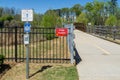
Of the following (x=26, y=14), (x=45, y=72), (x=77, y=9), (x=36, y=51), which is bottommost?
(x=45, y=72)

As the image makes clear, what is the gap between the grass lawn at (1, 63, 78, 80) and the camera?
35.0ft

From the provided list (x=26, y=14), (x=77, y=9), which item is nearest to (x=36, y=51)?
(x=26, y=14)

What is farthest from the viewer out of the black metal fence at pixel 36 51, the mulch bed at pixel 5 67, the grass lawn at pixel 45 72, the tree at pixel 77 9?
the tree at pixel 77 9

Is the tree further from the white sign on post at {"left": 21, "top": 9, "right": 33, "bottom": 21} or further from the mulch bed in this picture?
the white sign on post at {"left": 21, "top": 9, "right": 33, "bottom": 21}

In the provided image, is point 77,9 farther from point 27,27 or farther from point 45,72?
point 27,27

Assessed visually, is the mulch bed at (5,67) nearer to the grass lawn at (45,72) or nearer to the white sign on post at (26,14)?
the grass lawn at (45,72)

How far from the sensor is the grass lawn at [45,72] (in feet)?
35.0

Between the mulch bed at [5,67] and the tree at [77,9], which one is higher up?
the tree at [77,9]

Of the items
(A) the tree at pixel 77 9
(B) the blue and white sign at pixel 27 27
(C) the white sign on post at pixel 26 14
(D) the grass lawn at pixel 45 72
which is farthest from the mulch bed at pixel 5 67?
(A) the tree at pixel 77 9

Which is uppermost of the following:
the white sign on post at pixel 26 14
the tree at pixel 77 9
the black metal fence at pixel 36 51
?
the tree at pixel 77 9

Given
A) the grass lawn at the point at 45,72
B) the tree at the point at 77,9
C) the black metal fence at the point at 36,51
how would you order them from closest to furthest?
the grass lawn at the point at 45,72, the black metal fence at the point at 36,51, the tree at the point at 77,9

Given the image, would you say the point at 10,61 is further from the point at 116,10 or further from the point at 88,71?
the point at 116,10

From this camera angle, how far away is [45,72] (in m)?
Answer: 11.2

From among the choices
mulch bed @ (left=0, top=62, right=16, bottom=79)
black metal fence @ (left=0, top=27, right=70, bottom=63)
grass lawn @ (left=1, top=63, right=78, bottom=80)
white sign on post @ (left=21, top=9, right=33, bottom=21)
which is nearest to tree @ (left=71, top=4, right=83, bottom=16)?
black metal fence @ (left=0, top=27, right=70, bottom=63)
